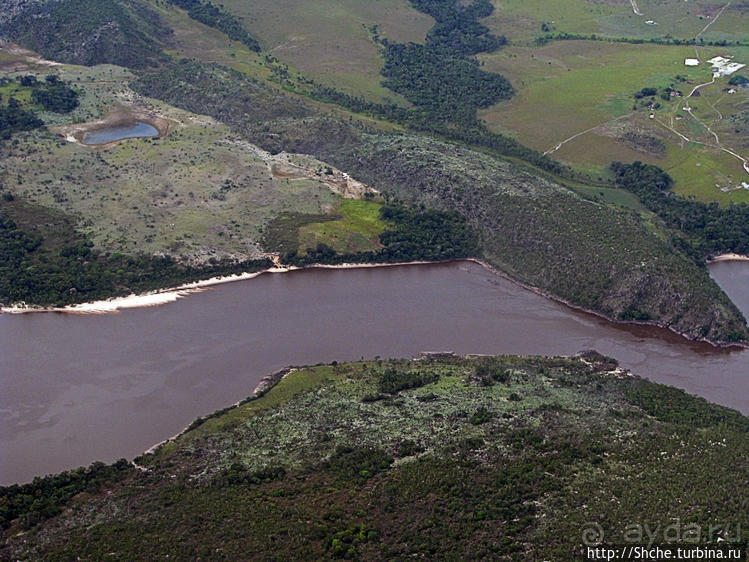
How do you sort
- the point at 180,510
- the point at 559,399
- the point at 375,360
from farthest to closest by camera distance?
the point at 375,360
the point at 559,399
the point at 180,510

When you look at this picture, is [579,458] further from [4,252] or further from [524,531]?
[4,252]

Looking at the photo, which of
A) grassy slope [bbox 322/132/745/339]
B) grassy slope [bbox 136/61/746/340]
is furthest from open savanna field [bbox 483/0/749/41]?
grassy slope [bbox 322/132/745/339]

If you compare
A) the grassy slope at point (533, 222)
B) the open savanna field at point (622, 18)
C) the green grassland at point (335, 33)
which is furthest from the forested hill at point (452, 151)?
the open savanna field at point (622, 18)

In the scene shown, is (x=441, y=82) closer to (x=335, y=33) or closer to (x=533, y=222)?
(x=335, y=33)

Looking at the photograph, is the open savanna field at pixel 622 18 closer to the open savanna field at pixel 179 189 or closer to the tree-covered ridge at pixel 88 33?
the tree-covered ridge at pixel 88 33

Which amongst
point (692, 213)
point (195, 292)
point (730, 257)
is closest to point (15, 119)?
point (195, 292)

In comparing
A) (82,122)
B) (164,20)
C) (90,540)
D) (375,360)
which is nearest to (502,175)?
(375,360)
